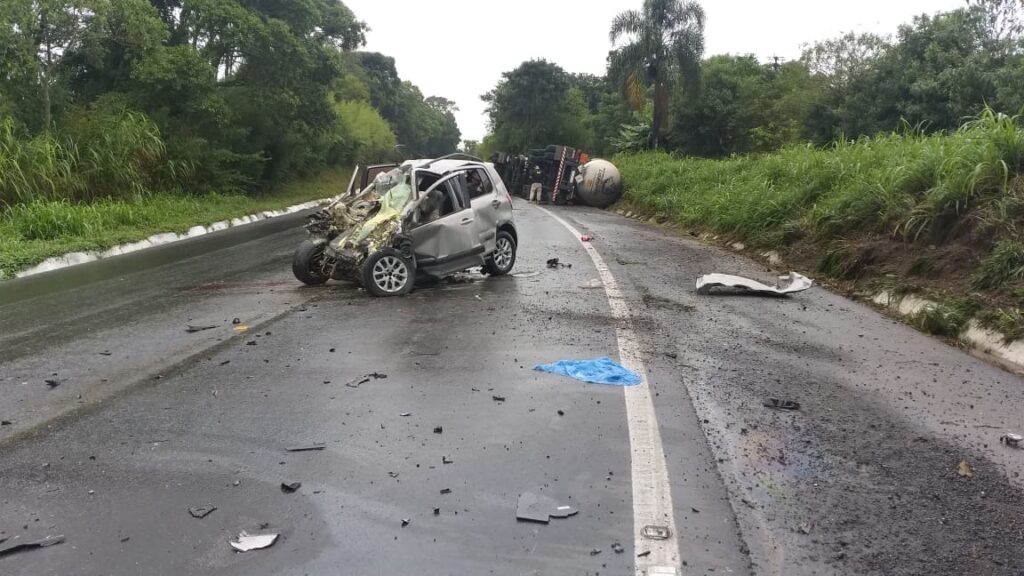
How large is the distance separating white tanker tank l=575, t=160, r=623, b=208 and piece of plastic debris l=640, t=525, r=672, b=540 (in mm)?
28699

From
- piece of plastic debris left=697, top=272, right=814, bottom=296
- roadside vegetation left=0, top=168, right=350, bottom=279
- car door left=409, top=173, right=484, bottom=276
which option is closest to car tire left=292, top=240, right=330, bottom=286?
car door left=409, top=173, right=484, bottom=276

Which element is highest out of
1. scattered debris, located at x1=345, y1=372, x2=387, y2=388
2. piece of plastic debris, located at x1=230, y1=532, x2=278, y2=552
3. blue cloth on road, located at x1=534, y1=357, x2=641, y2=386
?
blue cloth on road, located at x1=534, y1=357, x2=641, y2=386

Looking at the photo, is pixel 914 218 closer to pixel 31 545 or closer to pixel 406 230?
pixel 406 230

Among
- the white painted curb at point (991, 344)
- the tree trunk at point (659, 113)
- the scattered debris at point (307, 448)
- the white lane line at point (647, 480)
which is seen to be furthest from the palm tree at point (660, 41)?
the scattered debris at point (307, 448)

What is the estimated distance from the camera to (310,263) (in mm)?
10625

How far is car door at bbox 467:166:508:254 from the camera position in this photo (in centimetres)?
1081

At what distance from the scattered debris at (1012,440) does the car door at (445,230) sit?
6.76 m

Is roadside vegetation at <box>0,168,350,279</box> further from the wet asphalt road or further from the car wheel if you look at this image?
the car wheel

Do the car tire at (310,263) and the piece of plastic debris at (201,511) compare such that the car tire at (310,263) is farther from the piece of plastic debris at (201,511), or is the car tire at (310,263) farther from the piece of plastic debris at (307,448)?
the piece of plastic debris at (201,511)

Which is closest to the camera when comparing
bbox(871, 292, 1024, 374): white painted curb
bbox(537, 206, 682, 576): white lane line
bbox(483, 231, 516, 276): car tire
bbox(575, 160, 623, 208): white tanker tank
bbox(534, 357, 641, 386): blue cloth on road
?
bbox(537, 206, 682, 576): white lane line

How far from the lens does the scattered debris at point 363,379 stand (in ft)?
19.2

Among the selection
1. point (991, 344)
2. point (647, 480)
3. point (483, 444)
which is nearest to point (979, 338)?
point (991, 344)

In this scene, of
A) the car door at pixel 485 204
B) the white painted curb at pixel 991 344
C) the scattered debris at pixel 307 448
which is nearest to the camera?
the scattered debris at pixel 307 448

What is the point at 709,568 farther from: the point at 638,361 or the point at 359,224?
the point at 359,224
